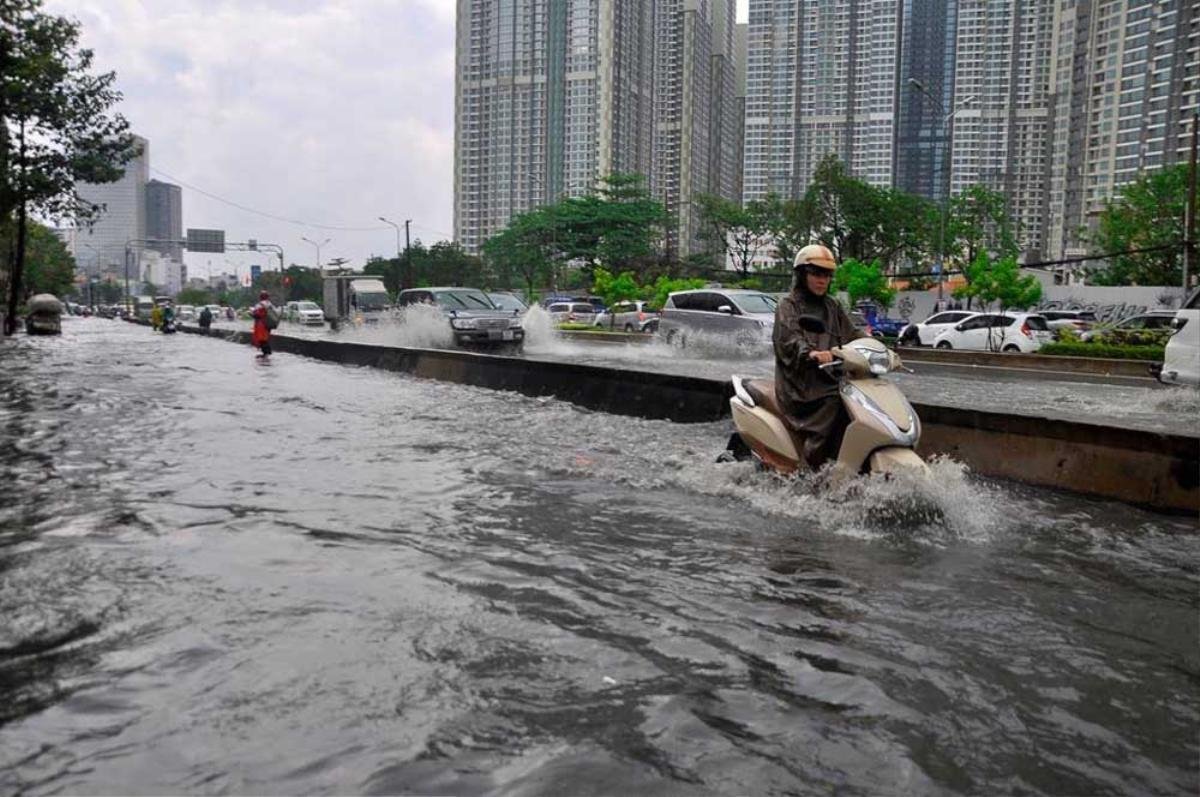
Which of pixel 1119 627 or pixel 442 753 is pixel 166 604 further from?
pixel 1119 627

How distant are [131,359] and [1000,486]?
2145cm

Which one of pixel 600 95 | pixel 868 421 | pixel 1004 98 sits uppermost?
pixel 600 95

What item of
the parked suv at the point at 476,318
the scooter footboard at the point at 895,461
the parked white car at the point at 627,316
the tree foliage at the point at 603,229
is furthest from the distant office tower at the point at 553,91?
the scooter footboard at the point at 895,461

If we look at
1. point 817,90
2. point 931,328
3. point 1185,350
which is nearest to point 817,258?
point 1185,350

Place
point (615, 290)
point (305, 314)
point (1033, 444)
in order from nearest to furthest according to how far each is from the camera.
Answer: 1. point (1033, 444)
2. point (615, 290)
3. point (305, 314)

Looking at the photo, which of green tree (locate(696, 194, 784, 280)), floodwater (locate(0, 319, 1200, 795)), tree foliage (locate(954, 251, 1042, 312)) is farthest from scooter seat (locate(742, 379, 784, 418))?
green tree (locate(696, 194, 784, 280))

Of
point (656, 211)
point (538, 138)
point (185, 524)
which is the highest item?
point (538, 138)

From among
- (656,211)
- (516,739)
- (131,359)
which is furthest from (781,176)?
(516,739)

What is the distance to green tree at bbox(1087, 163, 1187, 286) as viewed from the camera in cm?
4734

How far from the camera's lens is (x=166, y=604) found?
14.0 feet

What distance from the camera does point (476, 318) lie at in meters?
24.5

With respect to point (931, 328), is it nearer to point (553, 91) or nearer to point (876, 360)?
point (876, 360)

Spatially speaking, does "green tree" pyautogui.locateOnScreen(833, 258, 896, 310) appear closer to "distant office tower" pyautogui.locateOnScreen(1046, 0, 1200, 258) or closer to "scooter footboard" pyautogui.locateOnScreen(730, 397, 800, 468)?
"distant office tower" pyautogui.locateOnScreen(1046, 0, 1200, 258)

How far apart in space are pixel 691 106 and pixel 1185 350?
62.2 m
